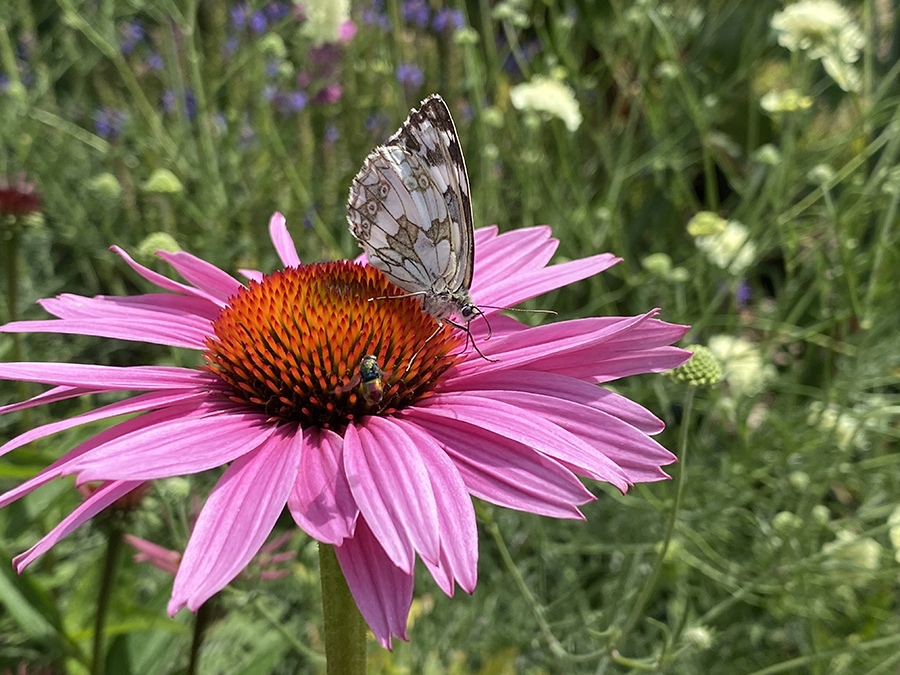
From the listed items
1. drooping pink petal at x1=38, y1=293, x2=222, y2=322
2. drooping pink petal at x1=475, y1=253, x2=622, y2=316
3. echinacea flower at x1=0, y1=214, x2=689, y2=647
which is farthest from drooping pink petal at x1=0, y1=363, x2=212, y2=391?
drooping pink petal at x1=475, y1=253, x2=622, y2=316

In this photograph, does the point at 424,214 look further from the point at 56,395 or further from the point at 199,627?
the point at 199,627

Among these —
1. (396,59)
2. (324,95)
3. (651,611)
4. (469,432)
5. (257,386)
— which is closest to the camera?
(469,432)

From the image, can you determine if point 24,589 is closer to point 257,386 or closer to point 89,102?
point 257,386

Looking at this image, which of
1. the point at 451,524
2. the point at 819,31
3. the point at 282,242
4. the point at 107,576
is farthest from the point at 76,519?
the point at 819,31

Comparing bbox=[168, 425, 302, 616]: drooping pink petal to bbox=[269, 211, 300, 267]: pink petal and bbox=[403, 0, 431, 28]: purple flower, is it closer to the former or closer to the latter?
bbox=[269, 211, 300, 267]: pink petal

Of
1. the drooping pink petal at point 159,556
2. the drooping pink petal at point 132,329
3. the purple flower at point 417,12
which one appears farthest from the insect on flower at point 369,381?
the purple flower at point 417,12

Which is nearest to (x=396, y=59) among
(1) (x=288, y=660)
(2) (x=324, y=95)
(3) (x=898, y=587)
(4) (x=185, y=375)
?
(2) (x=324, y=95)

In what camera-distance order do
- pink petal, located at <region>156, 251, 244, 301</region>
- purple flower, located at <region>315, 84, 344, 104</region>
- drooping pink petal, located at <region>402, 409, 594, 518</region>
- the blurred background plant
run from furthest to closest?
1. purple flower, located at <region>315, 84, 344, 104</region>
2. the blurred background plant
3. pink petal, located at <region>156, 251, 244, 301</region>
4. drooping pink petal, located at <region>402, 409, 594, 518</region>
